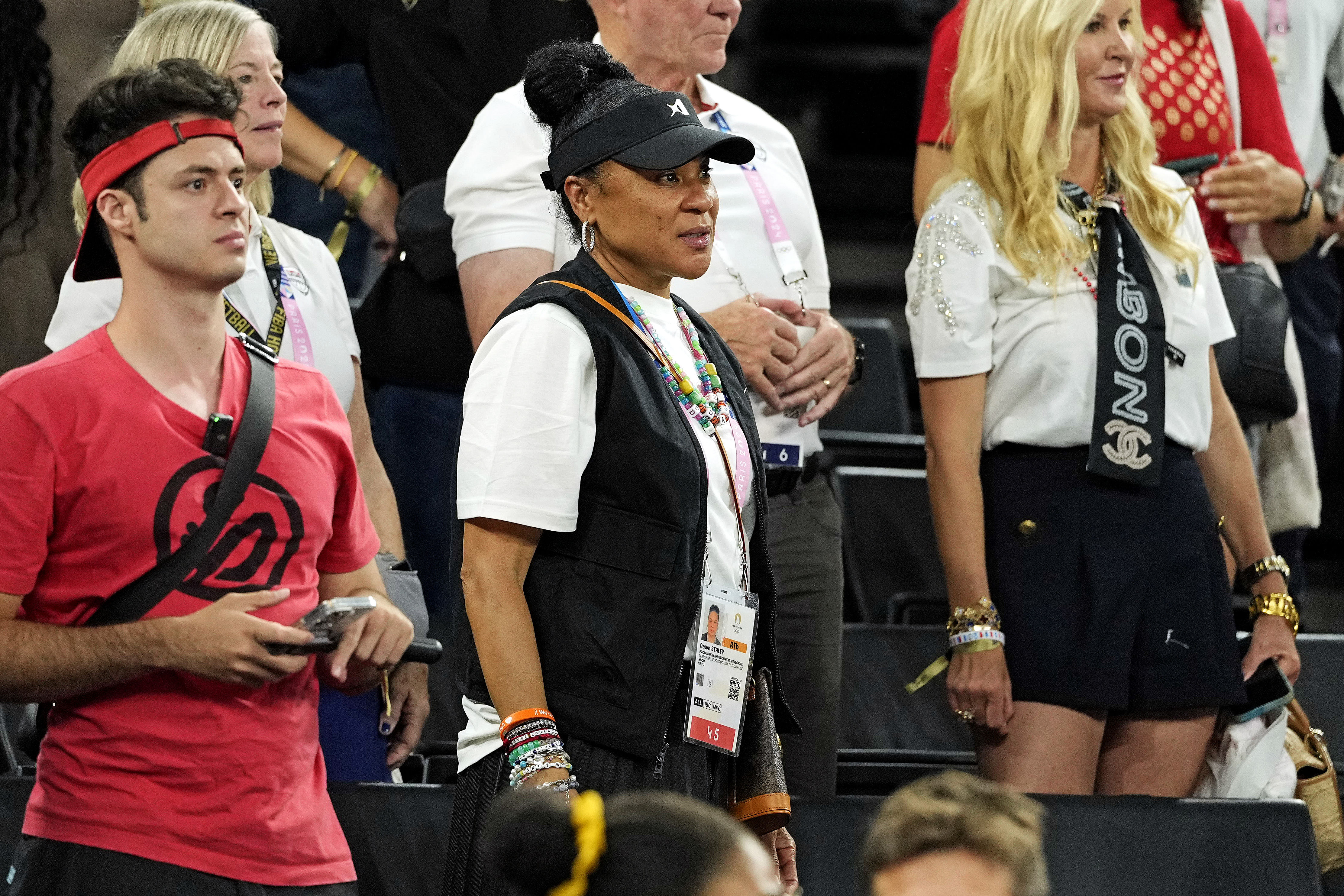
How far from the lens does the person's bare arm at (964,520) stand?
2871 mm

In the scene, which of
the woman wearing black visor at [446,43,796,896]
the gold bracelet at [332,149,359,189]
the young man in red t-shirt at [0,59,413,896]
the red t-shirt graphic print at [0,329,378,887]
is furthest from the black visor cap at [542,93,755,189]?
the gold bracelet at [332,149,359,189]

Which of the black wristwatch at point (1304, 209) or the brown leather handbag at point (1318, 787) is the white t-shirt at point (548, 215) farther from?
the black wristwatch at point (1304, 209)

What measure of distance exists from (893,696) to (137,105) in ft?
6.97

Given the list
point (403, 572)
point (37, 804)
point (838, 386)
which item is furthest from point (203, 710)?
point (838, 386)

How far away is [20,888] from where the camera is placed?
81.4 inches

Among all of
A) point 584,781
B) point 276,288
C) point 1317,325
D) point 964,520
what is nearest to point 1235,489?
point 964,520

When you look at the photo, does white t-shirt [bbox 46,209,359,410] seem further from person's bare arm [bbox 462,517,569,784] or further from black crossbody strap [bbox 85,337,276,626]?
person's bare arm [bbox 462,517,569,784]

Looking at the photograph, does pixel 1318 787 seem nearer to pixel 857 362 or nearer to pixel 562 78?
pixel 857 362

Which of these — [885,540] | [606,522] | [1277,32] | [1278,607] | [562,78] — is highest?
A: [1277,32]

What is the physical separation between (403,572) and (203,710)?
1.81ft

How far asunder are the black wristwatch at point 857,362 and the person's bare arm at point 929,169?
1.25 ft

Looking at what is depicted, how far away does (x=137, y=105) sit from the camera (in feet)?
7.49

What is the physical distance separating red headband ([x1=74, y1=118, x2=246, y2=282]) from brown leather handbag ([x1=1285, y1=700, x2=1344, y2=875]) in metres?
2.08

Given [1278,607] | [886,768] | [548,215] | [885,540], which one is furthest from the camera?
[885,540]
